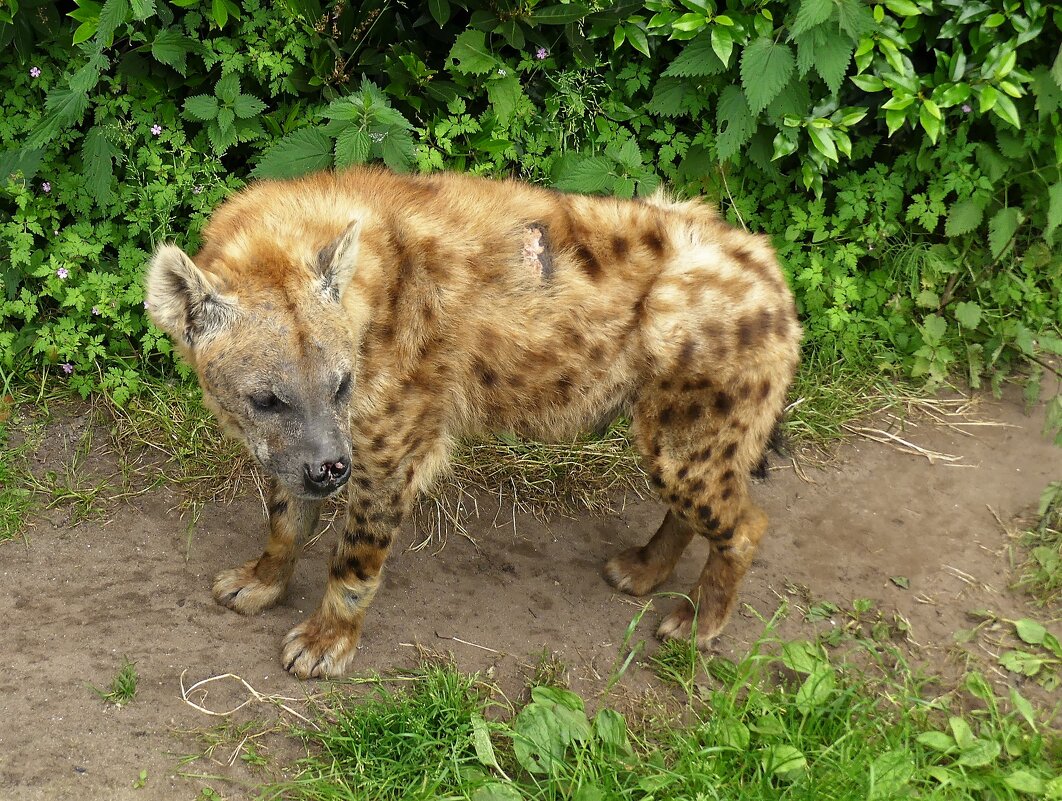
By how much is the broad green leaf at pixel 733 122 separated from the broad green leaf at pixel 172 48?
184 centimetres

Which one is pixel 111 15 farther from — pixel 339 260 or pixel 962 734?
pixel 962 734

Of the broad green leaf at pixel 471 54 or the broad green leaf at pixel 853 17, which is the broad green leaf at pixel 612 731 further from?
the broad green leaf at pixel 853 17

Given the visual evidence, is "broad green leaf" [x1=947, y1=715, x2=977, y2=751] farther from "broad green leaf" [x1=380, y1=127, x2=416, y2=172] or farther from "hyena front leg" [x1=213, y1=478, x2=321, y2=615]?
"broad green leaf" [x1=380, y1=127, x2=416, y2=172]

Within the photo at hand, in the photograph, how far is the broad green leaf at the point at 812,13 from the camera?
3.29 m

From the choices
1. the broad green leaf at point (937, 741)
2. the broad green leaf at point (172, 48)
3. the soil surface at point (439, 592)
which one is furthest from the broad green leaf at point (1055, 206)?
the broad green leaf at point (172, 48)

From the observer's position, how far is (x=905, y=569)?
345 centimetres

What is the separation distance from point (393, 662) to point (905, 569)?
1.75 meters

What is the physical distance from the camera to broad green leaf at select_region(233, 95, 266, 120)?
3484 millimetres

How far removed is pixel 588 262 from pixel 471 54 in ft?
3.65

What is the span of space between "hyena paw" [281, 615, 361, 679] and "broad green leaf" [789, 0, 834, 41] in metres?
2.34

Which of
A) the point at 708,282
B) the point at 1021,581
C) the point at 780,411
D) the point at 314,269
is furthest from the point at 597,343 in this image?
the point at 1021,581

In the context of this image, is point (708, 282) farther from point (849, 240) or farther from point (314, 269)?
point (849, 240)

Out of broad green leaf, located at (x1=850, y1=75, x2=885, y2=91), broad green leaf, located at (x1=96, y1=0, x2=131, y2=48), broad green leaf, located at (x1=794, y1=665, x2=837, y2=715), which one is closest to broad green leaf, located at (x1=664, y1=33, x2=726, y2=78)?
broad green leaf, located at (x1=850, y1=75, x2=885, y2=91)

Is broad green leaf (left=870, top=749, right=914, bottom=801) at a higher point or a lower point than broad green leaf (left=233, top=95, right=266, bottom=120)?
lower
